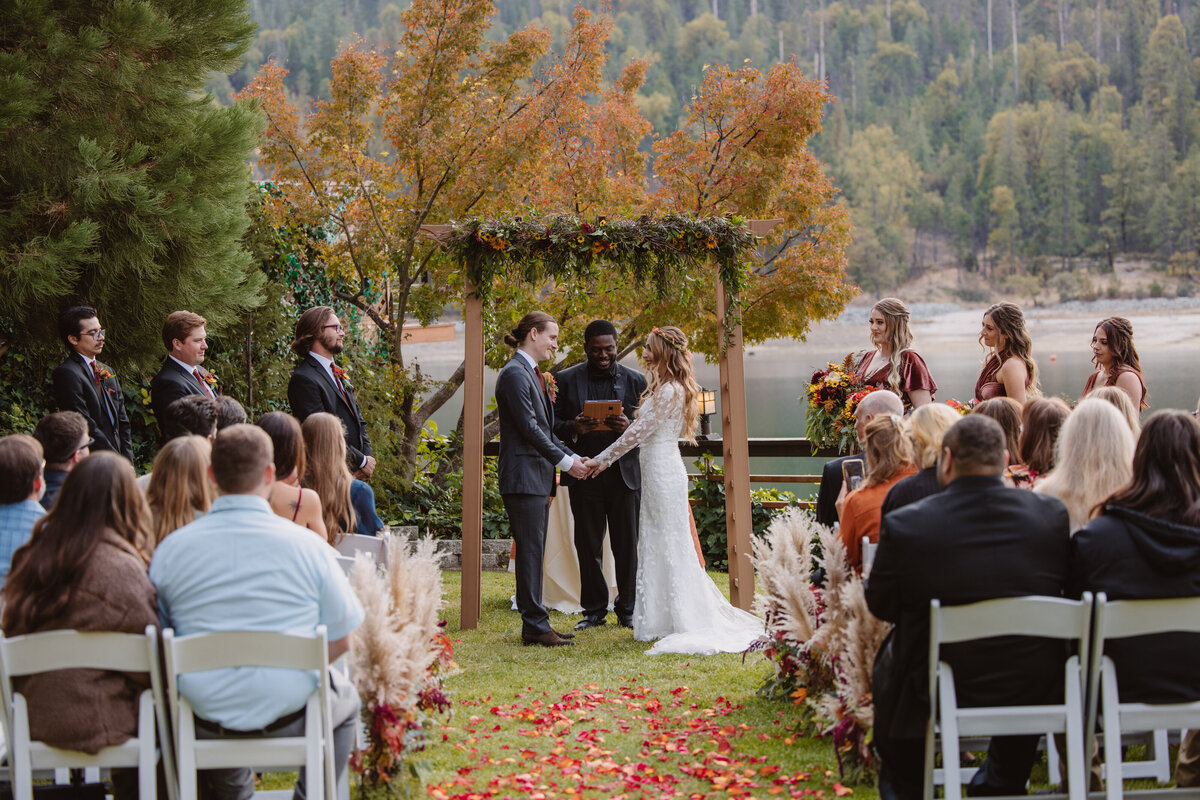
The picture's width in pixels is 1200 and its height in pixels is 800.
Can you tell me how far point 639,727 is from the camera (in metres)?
4.98

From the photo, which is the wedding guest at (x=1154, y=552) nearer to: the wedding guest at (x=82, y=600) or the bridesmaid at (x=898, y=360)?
the wedding guest at (x=82, y=600)

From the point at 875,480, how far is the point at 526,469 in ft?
9.50

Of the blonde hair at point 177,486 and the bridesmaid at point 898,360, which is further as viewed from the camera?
the bridesmaid at point 898,360

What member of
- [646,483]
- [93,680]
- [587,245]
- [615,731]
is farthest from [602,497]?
[93,680]

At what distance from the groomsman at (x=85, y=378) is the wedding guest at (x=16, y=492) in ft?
7.18

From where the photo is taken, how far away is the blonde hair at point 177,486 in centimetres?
381

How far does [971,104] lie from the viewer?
336 feet

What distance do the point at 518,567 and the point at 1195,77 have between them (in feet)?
338

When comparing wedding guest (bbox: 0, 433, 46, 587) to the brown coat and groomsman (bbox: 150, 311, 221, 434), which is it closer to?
the brown coat

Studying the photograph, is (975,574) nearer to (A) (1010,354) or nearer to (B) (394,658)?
(B) (394,658)

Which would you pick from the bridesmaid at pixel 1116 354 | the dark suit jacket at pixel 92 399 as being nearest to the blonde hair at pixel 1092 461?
the bridesmaid at pixel 1116 354

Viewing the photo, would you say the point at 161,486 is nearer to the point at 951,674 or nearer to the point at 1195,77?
the point at 951,674

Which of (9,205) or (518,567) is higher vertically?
(9,205)

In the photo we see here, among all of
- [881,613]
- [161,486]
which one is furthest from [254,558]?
[881,613]
